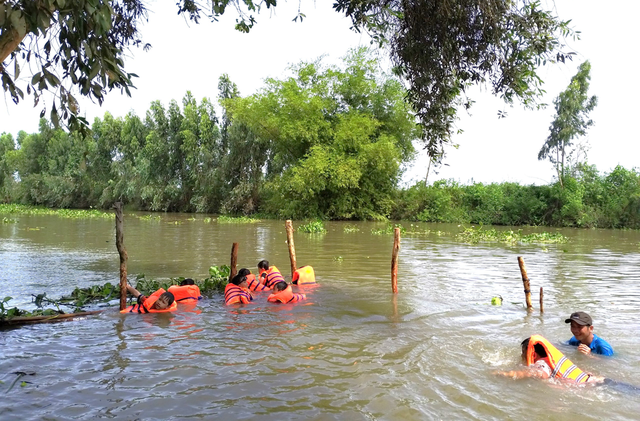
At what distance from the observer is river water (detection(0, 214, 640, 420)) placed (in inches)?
217

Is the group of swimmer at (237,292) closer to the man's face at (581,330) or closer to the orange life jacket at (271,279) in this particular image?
the orange life jacket at (271,279)

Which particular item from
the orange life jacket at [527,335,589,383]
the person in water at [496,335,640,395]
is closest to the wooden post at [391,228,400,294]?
the person in water at [496,335,640,395]

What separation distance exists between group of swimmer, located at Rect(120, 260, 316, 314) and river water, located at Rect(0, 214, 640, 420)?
0.88 feet

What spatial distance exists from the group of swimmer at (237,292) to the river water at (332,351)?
10.5 inches

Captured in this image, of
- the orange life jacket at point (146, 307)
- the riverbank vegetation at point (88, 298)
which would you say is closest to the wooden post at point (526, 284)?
the riverbank vegetation at point (88, 298)

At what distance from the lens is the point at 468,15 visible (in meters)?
5.58

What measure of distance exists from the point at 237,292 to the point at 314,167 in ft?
86.9

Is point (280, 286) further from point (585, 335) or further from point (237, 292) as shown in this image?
point (585, 335)

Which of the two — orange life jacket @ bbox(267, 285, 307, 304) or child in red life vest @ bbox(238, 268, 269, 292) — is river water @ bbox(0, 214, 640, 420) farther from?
child in red life vest @ bbox(238, 268, 269, 292)

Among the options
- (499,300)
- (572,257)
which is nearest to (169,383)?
(499,300)

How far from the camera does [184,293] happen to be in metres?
10.6

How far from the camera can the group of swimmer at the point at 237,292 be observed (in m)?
9.79

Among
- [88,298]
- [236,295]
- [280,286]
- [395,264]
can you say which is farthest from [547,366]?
[88,298]

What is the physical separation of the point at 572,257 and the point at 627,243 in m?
8.14
